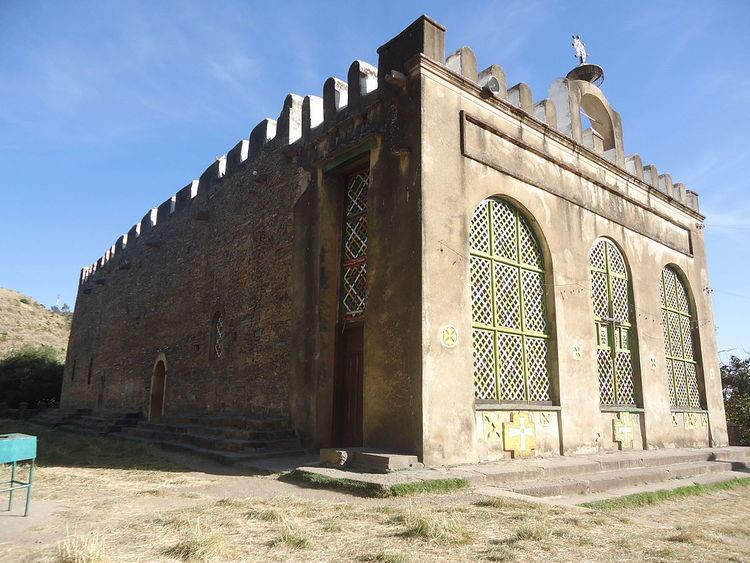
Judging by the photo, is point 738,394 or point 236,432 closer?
point 236,432

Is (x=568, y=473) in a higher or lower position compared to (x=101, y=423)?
lower

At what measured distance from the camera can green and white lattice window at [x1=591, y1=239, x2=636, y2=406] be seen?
31.4ft

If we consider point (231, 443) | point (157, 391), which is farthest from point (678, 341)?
point (157, 391)

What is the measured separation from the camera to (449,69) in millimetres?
7551

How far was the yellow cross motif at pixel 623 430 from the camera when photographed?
9211mm

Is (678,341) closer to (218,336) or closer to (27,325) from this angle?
(218,336)

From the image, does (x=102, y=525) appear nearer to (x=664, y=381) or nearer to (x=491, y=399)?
(x=491, y=399)

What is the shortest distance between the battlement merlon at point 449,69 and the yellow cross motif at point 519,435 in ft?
15.5

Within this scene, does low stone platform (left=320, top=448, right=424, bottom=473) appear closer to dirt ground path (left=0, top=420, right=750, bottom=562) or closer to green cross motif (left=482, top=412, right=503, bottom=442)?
A: dirt ground path (left=0, top=420, right=750, bottom=562)

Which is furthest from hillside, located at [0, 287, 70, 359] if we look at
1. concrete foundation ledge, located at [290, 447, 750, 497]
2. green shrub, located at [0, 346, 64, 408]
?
concrete foundation ledge, located at [290, 447, 750, 497]

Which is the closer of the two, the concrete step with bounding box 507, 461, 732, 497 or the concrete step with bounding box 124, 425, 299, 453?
the concrete step with bounding box 507, 461, 732, 497

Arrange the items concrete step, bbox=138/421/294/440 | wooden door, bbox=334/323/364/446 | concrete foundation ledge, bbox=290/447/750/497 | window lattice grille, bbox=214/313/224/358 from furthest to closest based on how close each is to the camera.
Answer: window lattice grille, bbox=214/313/224/358 → concrete step, bbox=138/421/294/440 → wooden door, bbox=334/323/364/446 → concrete foundation ledge, bbox=290/447/750/497

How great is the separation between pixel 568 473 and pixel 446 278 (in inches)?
112

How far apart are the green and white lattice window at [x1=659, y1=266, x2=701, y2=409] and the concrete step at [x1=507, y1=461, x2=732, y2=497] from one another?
285 centimetres
